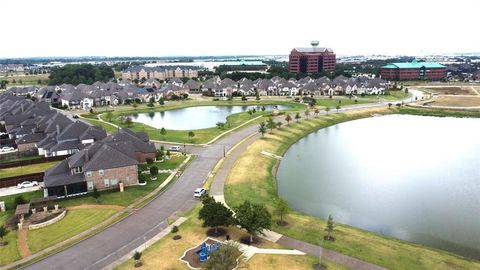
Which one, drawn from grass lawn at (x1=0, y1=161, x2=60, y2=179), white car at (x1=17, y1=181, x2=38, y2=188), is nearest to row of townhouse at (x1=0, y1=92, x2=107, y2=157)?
grass lawn at (x1=0, y1=161, x2=60, y2=179)

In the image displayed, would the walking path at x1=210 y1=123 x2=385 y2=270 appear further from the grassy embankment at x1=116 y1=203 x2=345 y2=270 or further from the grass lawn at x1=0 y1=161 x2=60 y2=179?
the grass lawn at x1=0 y1=161 x2=60 y2=179

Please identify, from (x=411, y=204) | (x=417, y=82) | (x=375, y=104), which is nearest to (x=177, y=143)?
(x=411, y=204)

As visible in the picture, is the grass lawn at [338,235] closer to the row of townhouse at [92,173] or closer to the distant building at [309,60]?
the row of townhouse at [92,173]

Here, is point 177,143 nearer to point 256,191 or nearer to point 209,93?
point 256,191

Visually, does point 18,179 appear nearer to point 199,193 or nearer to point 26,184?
point 26,184

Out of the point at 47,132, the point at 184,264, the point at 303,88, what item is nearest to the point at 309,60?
the point at 303,88
